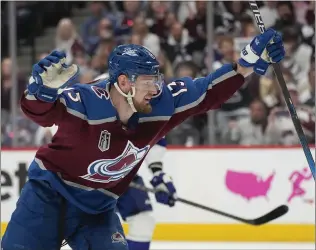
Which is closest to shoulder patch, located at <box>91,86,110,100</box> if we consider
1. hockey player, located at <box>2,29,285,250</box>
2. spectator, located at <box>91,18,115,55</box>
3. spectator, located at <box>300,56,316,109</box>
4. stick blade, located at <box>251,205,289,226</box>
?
hockey player, located at <box>2,29,285,250</box>

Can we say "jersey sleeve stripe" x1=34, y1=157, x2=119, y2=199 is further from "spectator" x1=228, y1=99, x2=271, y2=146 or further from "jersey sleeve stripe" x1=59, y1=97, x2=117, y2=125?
"spectator" x1=228, y1=99, x2=271, y2=146

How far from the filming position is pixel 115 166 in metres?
2.89

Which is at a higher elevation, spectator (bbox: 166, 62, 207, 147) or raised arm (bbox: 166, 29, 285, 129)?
raised arm (bbox: 166, 29, 285, 129)

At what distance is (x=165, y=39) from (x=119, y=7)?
1.53 feet

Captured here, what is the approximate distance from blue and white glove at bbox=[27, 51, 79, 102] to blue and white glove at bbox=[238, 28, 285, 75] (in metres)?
0.70

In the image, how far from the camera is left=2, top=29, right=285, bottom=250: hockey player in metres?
2.79

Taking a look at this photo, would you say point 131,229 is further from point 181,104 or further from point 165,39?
point 165,39

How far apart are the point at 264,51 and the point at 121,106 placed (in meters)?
0.53

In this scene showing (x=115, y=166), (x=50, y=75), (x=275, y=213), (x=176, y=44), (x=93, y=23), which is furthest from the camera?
(x=93, y=23)

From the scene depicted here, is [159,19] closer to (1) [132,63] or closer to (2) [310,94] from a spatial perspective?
(2) [310,94]

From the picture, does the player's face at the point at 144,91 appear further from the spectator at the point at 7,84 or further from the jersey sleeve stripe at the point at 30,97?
the spectator at the point at 7,84

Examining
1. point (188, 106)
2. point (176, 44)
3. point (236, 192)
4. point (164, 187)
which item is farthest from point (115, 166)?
point (176, 44)

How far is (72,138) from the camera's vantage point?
281 centimetres

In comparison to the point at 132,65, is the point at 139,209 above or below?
below
